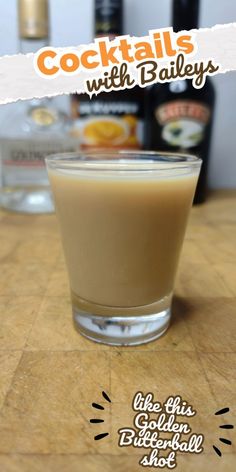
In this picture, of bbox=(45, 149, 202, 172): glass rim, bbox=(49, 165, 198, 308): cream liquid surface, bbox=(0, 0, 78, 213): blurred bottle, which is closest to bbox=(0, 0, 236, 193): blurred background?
bbox=(0, 0, 78, 213): blurred bottle

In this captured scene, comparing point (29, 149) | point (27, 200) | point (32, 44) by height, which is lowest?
point (27, 200)

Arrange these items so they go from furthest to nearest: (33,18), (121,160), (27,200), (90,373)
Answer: (27,200)
(33,18)
(121,160)
(90,373)

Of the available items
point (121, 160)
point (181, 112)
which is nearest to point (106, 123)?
point (181, 112)

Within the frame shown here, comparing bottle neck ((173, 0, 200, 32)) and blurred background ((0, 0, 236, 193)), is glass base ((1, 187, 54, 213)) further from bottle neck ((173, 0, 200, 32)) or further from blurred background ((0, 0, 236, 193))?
bottle neck ((173, 0, 200, 32))

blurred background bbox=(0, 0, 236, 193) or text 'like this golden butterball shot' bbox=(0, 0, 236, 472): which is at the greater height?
blurred background bbox=(0, 0, 236, 193)

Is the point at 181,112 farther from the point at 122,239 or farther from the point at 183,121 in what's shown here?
the point at 122,239

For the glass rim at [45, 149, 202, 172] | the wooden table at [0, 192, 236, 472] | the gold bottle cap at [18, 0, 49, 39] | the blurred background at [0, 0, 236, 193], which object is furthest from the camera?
the blurred background at [0, 0, 236, 193]
